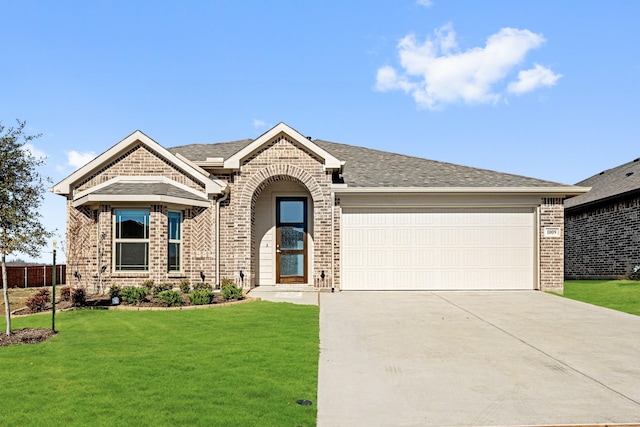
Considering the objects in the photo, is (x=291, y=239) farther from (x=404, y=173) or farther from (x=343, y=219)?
(x=404, y=173)

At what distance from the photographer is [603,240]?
2188cm

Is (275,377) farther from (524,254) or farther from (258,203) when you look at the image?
(524,254)

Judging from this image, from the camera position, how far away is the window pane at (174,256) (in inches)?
567

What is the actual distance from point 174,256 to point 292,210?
4071mm

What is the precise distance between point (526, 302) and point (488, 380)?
758 centimetres

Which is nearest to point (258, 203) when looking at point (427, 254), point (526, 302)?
point (427, 254)

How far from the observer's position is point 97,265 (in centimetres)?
1409

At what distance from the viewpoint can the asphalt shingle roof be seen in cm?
1542

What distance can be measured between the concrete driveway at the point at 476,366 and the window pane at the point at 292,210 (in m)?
4.71

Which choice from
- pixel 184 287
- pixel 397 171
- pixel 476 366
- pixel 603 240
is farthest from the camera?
pixel 603 240

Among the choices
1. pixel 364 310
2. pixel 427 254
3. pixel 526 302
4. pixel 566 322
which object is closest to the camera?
pixel 566 322

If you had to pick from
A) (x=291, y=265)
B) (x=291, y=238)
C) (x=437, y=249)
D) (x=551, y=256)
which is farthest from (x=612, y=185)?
(x=291, y=265)

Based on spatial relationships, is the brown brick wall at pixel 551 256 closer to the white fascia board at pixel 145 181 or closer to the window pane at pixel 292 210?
the window pane at pixel 292 210

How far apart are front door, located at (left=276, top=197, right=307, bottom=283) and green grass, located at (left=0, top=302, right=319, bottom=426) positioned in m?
5.89
